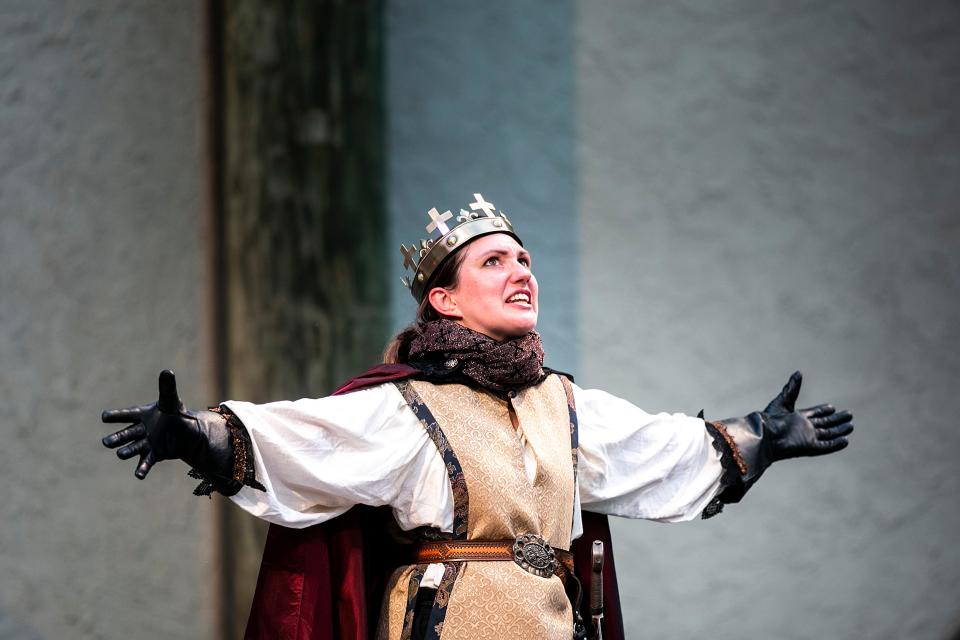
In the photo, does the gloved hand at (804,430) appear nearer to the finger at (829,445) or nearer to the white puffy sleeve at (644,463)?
the finger at (829,445)

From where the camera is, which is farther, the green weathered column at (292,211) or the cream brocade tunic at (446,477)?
the green weathered column at (292,211)

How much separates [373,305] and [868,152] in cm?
173

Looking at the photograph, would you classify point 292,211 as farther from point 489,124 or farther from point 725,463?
point 725,463

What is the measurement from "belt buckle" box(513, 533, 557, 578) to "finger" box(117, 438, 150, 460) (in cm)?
74

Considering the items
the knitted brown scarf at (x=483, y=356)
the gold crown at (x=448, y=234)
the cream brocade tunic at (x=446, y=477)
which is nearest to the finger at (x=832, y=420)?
the cream brocade tunic at (x=446, y=477)

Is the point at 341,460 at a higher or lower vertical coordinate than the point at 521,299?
lower

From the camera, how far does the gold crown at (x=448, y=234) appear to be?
252cm

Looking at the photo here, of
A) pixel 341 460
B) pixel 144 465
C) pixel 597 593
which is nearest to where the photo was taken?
pixel 144 465

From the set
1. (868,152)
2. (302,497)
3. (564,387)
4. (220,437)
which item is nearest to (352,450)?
(302,497)

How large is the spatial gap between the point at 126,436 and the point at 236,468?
24 centimetres

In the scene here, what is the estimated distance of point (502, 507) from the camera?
2.27 meters

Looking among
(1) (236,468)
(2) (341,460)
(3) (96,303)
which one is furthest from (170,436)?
(3) (96,303)

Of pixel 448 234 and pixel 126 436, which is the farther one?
pixel 448 234

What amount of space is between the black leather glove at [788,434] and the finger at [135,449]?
1251mm
